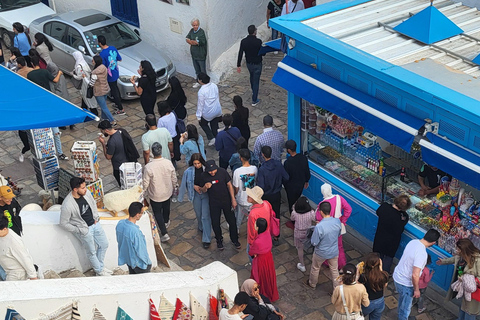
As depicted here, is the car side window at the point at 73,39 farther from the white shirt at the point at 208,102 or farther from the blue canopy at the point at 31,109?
the blue canopy at the point at 31,109

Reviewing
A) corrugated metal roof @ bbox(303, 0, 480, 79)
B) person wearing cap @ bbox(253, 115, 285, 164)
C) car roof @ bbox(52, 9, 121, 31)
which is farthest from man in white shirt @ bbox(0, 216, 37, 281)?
car roof @ bbox(52, 9, 121, 31)

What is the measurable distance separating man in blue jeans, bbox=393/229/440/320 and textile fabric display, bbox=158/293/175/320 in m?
2.80

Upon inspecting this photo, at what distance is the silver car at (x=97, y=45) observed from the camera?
13.7 meters

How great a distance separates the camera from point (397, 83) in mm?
7812

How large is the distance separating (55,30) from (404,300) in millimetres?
10595

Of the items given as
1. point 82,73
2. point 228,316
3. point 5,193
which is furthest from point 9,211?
point 82,73

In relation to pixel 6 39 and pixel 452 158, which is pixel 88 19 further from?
pixel 452 158

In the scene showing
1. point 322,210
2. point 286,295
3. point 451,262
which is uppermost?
point 322,210

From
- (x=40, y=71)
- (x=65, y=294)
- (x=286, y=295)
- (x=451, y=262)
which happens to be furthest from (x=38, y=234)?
(x=451, y=262)

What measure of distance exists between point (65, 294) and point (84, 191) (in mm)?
1749

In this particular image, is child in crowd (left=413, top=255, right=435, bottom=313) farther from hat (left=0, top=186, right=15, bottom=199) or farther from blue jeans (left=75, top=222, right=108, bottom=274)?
hat (left=0, top=186, right=15, bottom=199)

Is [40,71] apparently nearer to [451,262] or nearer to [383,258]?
[383,258]

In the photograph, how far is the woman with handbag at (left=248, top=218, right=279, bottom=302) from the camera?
315 inches

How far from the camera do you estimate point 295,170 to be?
30.6 ft
